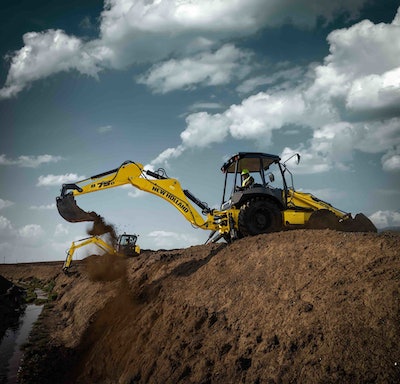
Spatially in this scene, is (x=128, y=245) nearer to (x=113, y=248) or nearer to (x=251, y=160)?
(x=113, y=248)

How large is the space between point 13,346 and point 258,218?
40.8 ft

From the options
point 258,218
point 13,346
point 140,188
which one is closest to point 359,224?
point 258,218

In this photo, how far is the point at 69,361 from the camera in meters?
10.7

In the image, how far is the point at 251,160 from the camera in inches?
503

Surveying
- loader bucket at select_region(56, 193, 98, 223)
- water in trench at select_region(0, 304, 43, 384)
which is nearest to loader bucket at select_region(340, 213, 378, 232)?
loader bucket at select_region(56, 193, 98, 223)

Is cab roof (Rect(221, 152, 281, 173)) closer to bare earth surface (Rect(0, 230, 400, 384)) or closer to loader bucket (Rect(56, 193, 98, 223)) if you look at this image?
bare earth surface (Rect(0, 230, 400, 384))

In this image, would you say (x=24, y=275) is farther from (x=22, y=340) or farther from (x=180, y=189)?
(x=180, y=189)

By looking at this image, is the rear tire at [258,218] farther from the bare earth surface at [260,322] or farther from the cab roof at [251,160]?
the cab roof at [251,160]

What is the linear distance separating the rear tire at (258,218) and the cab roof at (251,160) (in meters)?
1.87

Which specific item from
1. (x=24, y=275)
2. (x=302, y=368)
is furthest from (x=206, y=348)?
(x=24, y=275)

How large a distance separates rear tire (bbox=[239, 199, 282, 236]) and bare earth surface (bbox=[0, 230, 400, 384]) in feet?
3.67

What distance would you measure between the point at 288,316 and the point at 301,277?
1183 mm

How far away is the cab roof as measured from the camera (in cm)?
1258

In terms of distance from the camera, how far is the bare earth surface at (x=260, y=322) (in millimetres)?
4402
